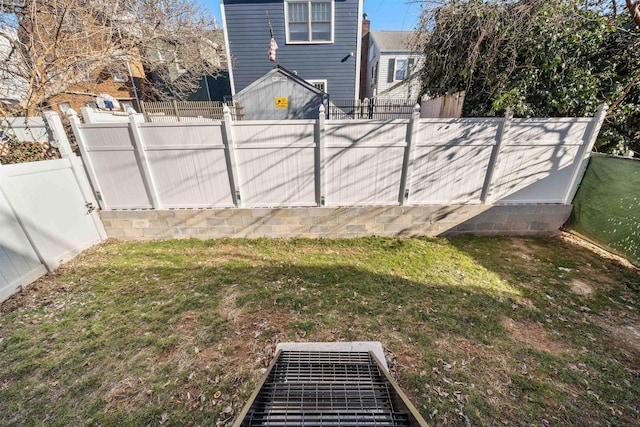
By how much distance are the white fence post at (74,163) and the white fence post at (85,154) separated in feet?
0.29

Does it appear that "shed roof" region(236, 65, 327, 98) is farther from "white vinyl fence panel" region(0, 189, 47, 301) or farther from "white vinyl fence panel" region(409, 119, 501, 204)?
"white vinyl fence panel" region(0, 189, 47, 301)

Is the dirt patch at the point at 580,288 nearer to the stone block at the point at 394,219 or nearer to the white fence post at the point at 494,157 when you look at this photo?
the white fence post at the point at 494,157

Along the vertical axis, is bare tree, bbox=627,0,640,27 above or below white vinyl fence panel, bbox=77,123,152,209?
above

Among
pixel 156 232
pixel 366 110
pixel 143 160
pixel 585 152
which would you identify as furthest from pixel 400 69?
pixel 156 232

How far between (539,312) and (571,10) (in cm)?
464

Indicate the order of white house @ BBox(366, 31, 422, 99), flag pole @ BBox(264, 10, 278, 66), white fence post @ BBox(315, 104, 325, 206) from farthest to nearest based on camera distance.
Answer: white house @ BBox(366, 31, 422, 99) < flag pole @ BBox(264, 10, 278, 66) < white fence post @ BBox(315, 104, 325, 206)

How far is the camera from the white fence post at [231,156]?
3879 mm

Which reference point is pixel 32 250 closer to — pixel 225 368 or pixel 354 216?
pixel 225 368

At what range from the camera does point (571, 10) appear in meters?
3.62

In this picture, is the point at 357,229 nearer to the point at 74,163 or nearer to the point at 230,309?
the point at 230,309

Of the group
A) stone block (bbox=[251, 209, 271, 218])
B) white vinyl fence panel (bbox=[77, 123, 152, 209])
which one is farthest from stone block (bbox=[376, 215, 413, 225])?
white vinyl fence panel (bbox=[77, 123, 152, 209])

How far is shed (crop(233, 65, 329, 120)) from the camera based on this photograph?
7.43m

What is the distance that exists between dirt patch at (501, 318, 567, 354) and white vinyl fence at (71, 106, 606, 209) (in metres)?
2.33

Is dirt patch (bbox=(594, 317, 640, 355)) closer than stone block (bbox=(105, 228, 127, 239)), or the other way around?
dirt patch (bbox=(594, 317, 640, 355))
